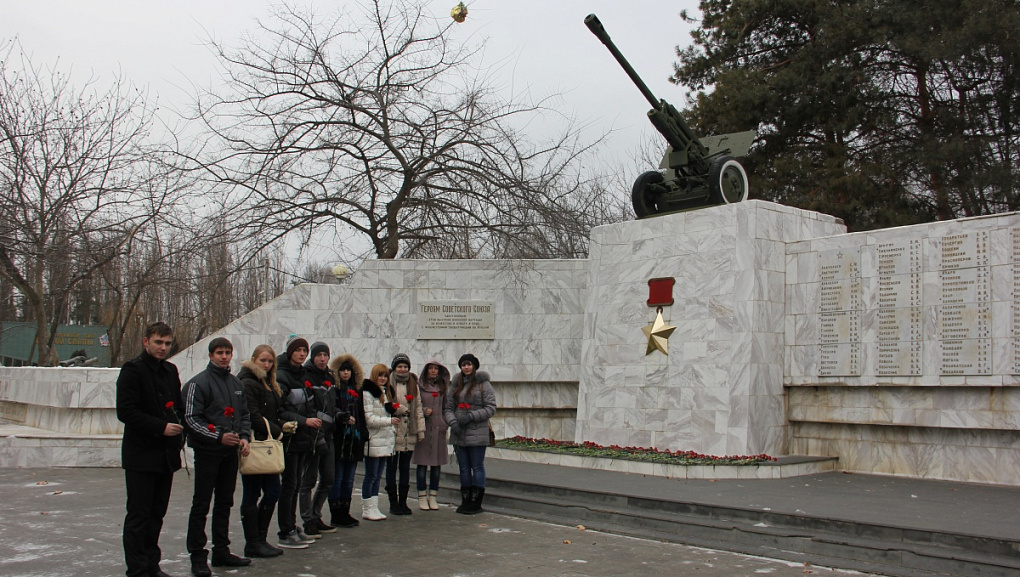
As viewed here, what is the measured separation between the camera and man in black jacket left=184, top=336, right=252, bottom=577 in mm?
6352

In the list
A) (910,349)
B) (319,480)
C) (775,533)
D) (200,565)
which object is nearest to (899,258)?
(910,349)

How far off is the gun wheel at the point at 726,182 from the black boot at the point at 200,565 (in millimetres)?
8741

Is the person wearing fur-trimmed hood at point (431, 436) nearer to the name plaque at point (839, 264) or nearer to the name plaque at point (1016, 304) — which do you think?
the name plaque at point (839, 264)

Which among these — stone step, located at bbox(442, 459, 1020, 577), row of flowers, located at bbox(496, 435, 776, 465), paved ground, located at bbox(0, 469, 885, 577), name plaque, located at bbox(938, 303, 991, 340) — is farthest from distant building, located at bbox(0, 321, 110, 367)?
name plaque, located at bbox(938, 303, 991, 340)

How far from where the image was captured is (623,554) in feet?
23.0

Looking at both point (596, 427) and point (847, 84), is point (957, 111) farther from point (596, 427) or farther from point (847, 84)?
point (596, 427)

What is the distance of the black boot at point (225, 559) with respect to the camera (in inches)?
255

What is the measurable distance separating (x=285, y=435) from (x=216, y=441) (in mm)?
1050

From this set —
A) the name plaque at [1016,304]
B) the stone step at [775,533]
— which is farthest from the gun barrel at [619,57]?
the stone step at [775,533]

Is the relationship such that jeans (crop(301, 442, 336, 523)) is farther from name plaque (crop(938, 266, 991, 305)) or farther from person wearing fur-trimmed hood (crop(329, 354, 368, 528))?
name plaque (crop(938, 266, 991, 305))

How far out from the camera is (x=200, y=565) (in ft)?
20.1

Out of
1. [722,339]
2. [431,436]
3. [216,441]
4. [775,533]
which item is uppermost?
[722,339]

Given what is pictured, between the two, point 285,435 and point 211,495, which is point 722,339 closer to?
point 285,435

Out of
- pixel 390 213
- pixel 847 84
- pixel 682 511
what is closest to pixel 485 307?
pixel 390 213
